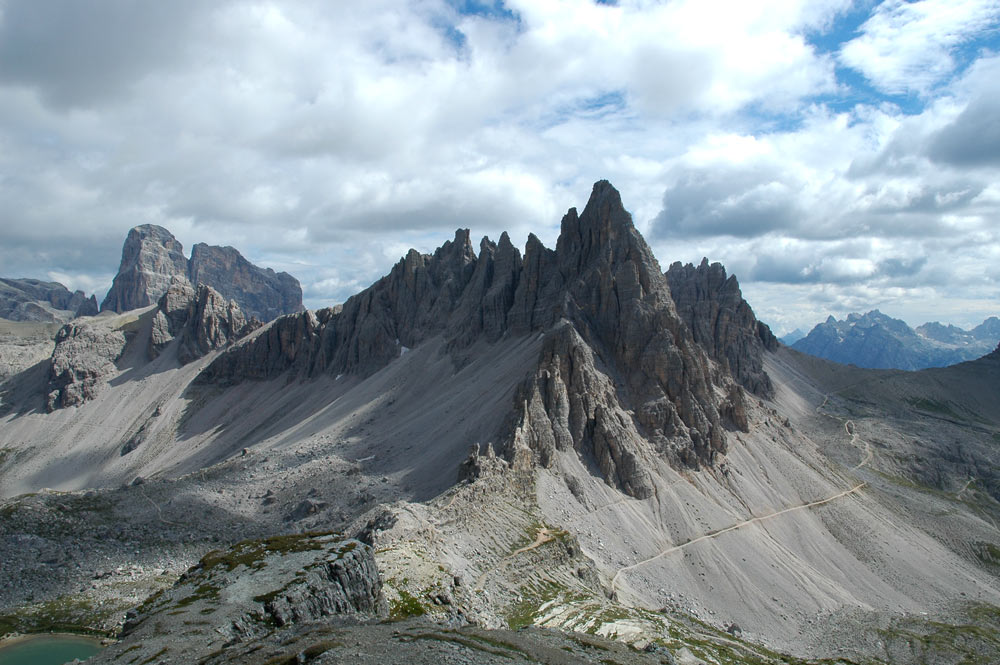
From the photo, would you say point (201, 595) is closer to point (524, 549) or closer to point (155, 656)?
point (155, 656)

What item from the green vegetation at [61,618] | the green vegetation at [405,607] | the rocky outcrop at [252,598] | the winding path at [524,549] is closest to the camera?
the rocky outcrop at [252,598]

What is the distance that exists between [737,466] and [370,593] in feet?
258

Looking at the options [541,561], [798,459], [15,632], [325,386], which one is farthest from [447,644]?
[325,386]

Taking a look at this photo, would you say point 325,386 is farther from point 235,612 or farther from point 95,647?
point 235,612

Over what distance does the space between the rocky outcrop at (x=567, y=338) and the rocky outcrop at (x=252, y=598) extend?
38887 millimetres

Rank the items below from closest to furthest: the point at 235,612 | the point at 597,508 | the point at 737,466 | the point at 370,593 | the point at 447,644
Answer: the point at 447,644
the point at 235,612
the point at 370,593
the point at 597,508
the point at 737,466

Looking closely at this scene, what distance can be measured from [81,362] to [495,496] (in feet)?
525

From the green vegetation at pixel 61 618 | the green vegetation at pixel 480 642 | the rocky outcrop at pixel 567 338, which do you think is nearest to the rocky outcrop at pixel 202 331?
the rocky outcrop at pixel 567 338

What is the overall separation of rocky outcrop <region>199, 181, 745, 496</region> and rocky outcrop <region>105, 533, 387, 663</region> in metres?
38.9

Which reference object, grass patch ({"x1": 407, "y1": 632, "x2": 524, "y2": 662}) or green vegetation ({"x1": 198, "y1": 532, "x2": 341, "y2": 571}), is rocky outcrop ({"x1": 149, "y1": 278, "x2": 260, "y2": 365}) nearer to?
green vegetation ({"x1": 198, "y1": 532, "x2": 341, "y2": 571})

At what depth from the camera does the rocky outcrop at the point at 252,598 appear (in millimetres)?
36500

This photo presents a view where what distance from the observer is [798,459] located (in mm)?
115688

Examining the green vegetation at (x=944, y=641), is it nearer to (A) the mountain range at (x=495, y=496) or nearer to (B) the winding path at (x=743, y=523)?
(A) the mountain range at (x=495, y=496)

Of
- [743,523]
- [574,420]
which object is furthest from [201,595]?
[743,523]
